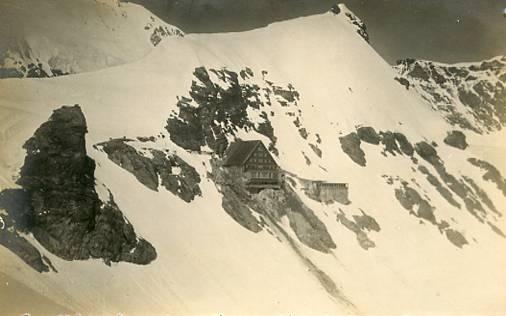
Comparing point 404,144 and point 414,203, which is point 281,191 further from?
point 404,144

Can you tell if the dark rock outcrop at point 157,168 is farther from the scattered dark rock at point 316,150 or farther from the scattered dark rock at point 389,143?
the scattered dark rock at point 389,143

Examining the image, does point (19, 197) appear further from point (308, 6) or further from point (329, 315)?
point (308, 6)

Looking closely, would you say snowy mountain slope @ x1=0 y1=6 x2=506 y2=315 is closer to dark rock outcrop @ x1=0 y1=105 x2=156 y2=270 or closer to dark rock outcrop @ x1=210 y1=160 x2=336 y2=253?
dark rock outcrop @ x1=210 y1=160 x2=336 y2=253

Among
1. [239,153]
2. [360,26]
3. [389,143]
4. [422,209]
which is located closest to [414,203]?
[422,209]

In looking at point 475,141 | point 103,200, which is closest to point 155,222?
point 103,200

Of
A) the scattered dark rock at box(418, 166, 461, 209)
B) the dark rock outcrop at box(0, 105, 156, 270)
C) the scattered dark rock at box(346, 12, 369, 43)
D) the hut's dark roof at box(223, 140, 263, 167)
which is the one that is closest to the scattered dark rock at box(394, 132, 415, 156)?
the scattered dark rock at box(418, 166, 461, 209)

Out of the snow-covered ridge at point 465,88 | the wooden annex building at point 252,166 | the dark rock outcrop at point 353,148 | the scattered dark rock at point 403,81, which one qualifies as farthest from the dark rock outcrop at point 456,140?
the wooden annex building at point 252,166
